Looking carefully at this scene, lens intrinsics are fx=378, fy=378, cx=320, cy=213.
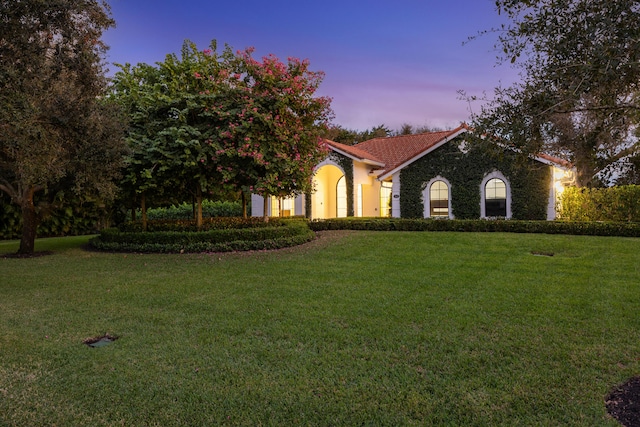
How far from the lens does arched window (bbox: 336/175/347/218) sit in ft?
75.8

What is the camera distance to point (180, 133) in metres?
11.9

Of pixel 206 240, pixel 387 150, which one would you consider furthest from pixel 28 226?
pixel 387 150

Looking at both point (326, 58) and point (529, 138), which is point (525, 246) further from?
point (326, 58)

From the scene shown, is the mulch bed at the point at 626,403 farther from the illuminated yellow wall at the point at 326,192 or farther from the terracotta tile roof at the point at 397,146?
the illuminated yellow wall at the point at 326,192

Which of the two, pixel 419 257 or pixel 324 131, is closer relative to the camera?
pixel 419 257

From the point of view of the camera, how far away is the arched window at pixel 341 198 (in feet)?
75.8

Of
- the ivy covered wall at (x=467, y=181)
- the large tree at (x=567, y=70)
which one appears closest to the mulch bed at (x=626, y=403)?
the large tree at (x=567, y=70)

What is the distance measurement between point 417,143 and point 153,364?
2345 cm

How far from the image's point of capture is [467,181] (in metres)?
18.9

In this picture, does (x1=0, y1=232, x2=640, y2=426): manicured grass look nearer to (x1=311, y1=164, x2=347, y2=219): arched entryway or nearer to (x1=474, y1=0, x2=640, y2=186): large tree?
(x1=474, y1=0, x2=640, y2=186): large tree

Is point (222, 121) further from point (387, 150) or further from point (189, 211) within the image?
point (189, 211)

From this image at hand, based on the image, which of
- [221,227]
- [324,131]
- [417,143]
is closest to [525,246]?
[324,131]

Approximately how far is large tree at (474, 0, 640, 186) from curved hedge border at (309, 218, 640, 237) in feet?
39.5

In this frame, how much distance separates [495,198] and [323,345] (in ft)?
54.0
